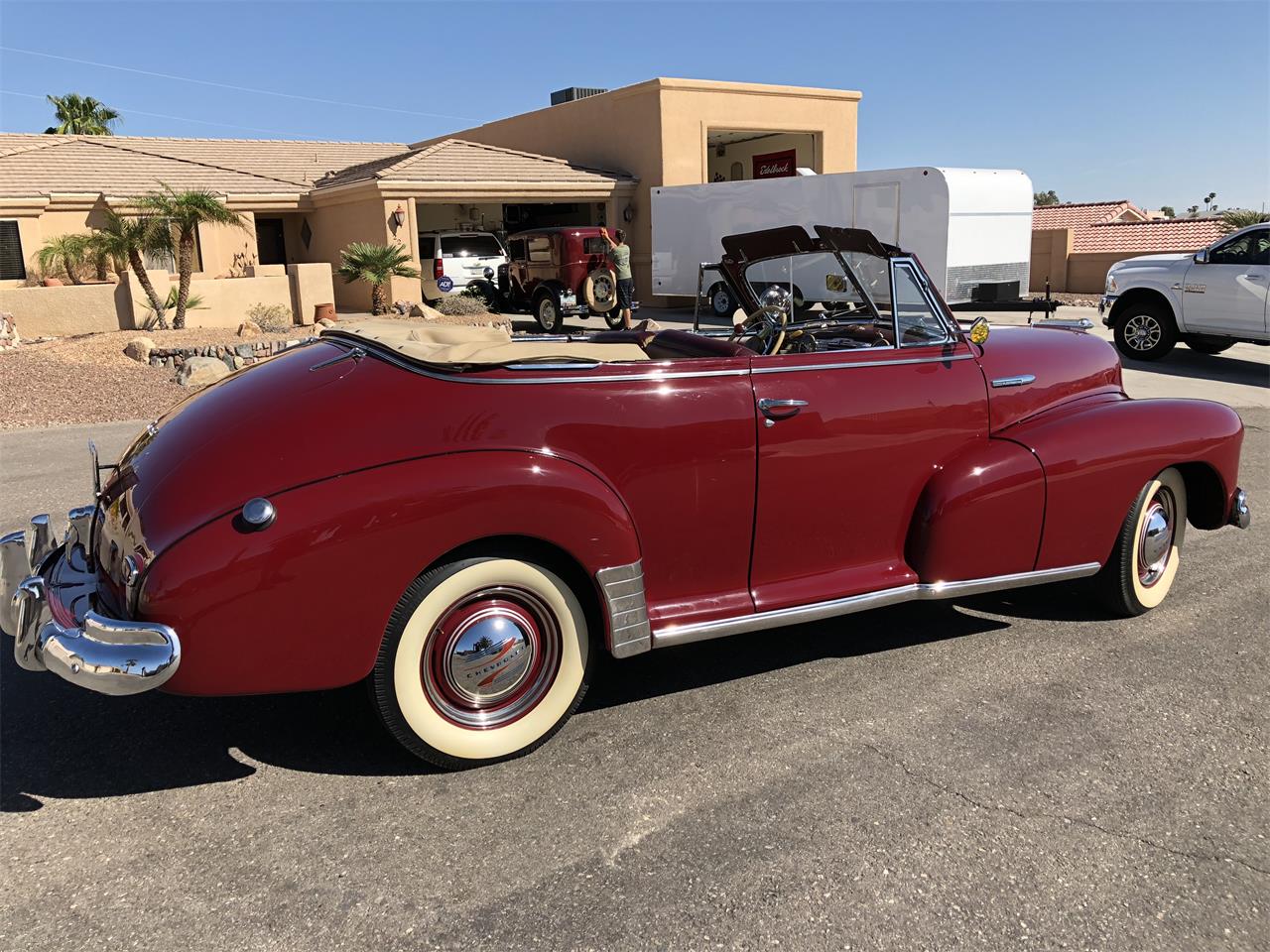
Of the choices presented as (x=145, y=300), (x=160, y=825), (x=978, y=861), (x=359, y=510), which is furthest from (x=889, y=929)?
(x=145, y=300)

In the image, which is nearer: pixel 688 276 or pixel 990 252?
pixel 990 252

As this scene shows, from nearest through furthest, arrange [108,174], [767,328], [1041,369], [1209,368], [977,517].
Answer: [977,517] → [767,328] → [1041,369] → [1209,368] → [108,174]

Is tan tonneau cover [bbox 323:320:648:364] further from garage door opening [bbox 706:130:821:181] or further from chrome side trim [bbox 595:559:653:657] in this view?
garage door opening [bbox 706:130:821:181]

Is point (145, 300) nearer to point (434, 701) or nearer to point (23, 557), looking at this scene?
point (23, 557)

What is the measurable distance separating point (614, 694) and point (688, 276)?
57.2 feet

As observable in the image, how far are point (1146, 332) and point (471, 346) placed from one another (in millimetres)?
12497

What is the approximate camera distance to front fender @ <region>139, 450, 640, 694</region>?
2748mm

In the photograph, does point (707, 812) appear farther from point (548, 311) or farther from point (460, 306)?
point (460, 306)

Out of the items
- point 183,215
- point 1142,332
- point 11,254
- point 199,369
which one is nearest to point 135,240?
point 183,215

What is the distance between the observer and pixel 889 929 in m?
2.44

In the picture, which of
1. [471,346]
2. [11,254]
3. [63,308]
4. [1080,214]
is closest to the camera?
[471,346]

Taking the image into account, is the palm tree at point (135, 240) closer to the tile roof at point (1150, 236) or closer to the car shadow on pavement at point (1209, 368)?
the car shadow on pavement at point (1209, 368)

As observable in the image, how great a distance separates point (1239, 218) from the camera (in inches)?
1027

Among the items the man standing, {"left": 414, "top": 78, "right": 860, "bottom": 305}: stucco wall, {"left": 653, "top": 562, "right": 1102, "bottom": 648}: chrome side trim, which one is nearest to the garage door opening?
{"left": 414, "top": 78, "right": 860, "bottom": 305}: stucco wall
